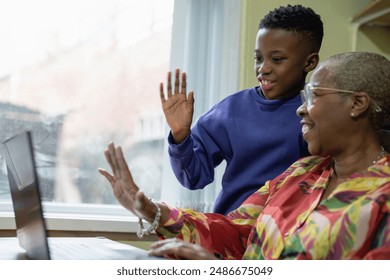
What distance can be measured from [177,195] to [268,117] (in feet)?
3.03

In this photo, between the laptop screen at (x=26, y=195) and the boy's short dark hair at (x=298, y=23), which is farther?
the boy's short dark hair at (x=298, y=23)

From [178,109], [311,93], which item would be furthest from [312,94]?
[178,109]

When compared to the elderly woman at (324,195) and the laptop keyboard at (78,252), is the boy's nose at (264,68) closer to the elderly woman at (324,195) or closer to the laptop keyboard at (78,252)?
the elderly woman at (324,195)

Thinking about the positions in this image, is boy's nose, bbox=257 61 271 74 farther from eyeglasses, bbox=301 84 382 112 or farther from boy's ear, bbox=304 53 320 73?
eyeglasses, bbox=301 84 382 112

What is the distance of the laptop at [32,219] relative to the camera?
101 cm

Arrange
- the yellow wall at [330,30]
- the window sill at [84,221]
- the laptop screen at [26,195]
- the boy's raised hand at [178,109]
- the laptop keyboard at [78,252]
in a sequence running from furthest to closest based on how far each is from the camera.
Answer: the yellow wall at [330,30]
the window sill at [84,221]
the boy's raised hand at [178,109]
the laptop keyboard at [78,252]
the laptop screen at [26,195]

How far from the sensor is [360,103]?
1223 mm

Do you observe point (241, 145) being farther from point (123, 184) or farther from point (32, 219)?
point (32, 219)

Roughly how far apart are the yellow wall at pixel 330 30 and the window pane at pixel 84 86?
1.29 feet

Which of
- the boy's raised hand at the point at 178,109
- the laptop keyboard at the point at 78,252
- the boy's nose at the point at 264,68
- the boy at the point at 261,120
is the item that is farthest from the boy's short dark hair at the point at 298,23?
the laptop keyboard at the point at 78,252

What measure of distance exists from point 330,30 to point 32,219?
2.07m

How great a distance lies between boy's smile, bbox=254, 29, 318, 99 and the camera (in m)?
1.68

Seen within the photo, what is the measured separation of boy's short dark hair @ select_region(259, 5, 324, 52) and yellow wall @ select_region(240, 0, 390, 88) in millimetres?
810

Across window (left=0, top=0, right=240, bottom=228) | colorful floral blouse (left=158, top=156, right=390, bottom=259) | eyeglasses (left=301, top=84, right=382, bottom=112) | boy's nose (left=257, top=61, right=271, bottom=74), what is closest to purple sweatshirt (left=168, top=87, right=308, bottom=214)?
boy's nose (left=257, top=61, right=271, bottom=74)
